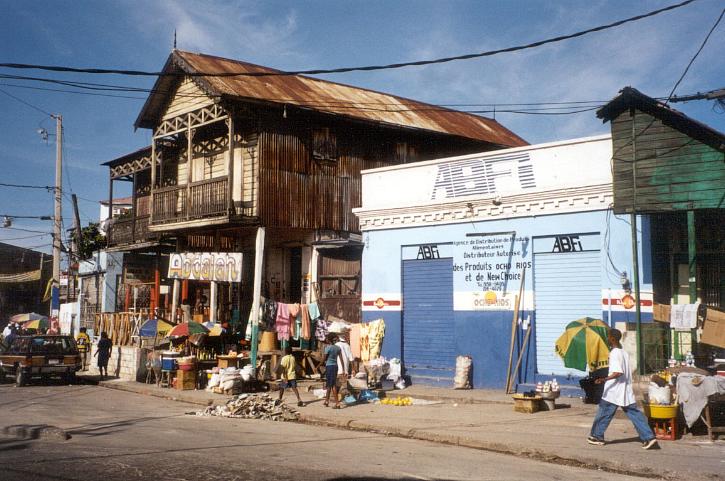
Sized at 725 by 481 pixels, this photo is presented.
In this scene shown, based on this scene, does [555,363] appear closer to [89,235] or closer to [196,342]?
[196,342]

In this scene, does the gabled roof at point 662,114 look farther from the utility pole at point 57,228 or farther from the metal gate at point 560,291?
the utility pole at point 57,228

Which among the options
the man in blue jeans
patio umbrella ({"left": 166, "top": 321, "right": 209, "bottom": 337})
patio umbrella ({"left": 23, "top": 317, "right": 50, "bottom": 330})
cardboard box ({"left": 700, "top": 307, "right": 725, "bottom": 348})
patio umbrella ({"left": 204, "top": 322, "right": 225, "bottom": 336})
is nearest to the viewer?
the man in blue jeans

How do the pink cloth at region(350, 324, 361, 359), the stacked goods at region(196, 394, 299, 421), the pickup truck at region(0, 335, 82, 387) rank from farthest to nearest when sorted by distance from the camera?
the pickup truck at region(0, 335, 82, 387), the pink cloth at region(350, 324, 361, 359), the stacked goods at region(196, 394, 299, 421)

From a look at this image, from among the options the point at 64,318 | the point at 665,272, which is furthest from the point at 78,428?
the point at 64,318

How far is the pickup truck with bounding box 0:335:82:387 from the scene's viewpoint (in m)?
19.8

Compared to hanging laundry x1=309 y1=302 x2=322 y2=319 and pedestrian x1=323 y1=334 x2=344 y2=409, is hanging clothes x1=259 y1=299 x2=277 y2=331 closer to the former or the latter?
hanging laundry x1=309 y1=302 x2=322 y2=319

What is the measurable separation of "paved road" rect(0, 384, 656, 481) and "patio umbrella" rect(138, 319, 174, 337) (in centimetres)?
710

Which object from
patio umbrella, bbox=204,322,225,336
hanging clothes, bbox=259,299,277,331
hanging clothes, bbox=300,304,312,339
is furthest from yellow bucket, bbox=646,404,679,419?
patio umbrella, bbox=204,322,225,336

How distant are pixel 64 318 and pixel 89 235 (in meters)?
4.49

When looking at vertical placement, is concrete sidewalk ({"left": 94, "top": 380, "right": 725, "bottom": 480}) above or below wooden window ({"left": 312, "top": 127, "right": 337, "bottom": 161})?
below

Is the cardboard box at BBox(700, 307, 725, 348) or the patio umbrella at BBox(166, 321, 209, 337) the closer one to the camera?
the cardboard box at BBox(700, 307, 725, 348)

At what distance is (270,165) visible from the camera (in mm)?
20766

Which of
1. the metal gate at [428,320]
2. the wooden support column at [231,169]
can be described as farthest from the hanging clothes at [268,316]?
the metal gate at [428,320]

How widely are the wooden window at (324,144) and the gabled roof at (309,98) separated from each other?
0.74 m
